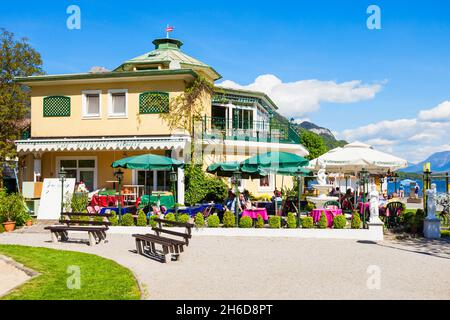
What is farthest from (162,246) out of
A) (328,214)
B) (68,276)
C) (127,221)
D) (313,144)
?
(313,144)

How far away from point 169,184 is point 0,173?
1145 cm

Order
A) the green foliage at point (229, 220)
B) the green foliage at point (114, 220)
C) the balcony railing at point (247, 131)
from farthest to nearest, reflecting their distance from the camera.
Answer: the balcony railing at point (247, 131) < the green foliage at point (114, 220) < the green foliage at point (229, 220)

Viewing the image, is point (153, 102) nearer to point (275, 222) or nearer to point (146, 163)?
point (146, 163)

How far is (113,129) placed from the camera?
24.0 metres

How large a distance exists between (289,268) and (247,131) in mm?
17035

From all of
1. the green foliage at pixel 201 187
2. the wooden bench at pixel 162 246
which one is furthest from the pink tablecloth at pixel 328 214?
the green foliage at pixel 201 187

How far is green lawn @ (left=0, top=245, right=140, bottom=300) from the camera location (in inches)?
292

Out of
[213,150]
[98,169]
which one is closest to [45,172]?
[98,169]

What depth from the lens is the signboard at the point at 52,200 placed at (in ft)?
64.6

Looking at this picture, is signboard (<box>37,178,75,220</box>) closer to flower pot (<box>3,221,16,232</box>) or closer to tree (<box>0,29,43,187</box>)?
flower pot (<box>3,221,16,232</box>)

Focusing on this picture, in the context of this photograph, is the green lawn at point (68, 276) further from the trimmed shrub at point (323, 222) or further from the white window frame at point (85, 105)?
the white window frame at point (85, 105)

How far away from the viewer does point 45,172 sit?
25.0 meters

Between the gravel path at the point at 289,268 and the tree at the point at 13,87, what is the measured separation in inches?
640

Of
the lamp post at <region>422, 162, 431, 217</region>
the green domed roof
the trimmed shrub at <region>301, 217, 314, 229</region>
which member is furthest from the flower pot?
the lamp post at <region>422, 162, 431, 217</region>
